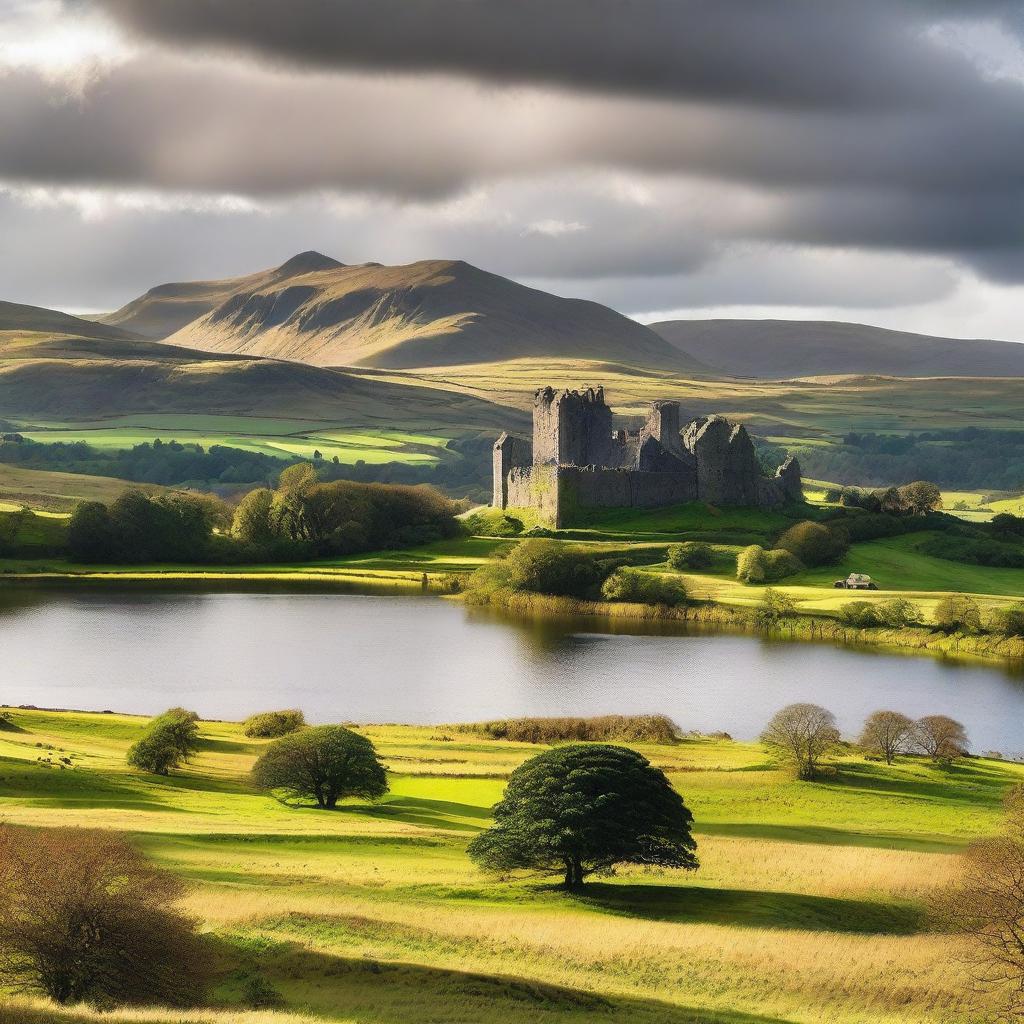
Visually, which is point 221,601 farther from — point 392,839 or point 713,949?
point 713,949

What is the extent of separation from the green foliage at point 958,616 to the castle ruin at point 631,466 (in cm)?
3584

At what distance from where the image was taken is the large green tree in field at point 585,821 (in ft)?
114

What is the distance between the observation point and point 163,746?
45.8 m

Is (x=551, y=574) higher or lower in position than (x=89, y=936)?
higher

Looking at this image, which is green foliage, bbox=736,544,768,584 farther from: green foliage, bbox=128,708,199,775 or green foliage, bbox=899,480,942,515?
green foliage, bbox=128,708,199,775

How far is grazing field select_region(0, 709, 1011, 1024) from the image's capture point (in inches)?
1017

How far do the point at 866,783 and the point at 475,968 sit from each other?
2711 centimetres

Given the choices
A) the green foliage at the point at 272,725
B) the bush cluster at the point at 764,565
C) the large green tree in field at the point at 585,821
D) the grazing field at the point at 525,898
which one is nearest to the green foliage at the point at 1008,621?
the bush cluster at the point at 764,565

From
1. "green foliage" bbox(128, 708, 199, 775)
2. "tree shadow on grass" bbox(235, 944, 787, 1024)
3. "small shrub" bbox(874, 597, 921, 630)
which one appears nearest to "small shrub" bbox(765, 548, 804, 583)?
"small shrub" bbox(874, 597, 921, 630)

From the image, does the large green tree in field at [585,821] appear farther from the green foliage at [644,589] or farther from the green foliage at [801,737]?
the green foliage at [644,589]

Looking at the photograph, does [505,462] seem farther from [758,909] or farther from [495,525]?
[758,909]

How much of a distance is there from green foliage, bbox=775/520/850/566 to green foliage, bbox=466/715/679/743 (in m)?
48.6

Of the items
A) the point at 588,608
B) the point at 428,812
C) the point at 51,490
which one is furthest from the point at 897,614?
the point at 51,490

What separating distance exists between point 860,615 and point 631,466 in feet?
139
